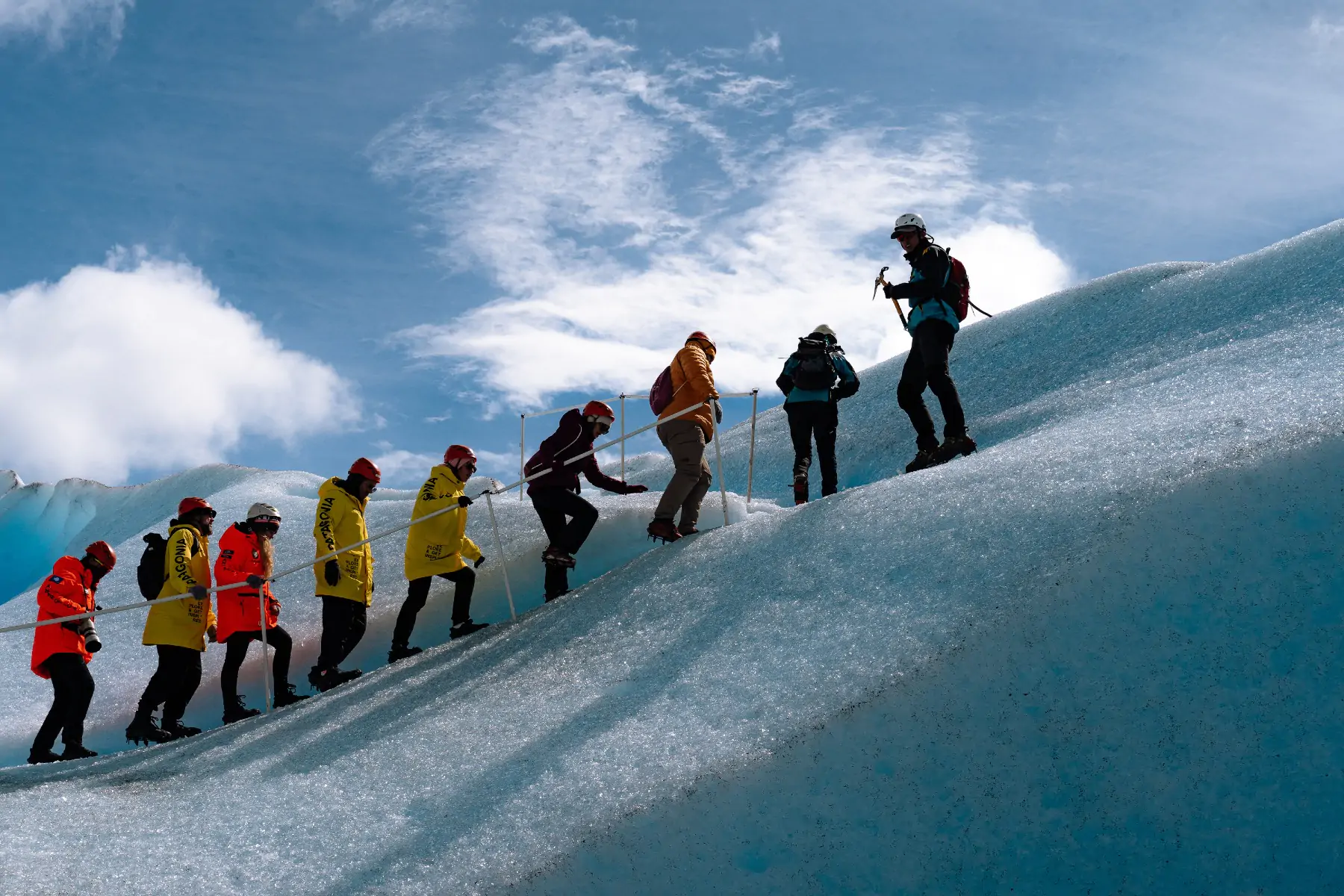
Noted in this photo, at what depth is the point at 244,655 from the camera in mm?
9203

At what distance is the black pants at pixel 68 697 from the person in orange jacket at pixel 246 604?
1.00 metres

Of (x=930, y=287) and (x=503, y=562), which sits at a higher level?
(x=930, y=287)

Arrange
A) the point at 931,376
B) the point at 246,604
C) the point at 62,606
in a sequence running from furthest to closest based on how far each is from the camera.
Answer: the point at 246,604, the point at 931,376, the point at 62,606

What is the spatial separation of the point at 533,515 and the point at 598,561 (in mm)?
1490

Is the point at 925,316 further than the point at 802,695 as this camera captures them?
Yes

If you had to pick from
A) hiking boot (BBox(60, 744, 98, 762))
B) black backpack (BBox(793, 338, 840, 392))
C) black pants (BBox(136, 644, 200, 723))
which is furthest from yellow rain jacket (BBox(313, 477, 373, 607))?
black backpack (BBox(793, 338, 840, 392))

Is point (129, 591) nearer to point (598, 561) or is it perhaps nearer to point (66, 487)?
point (598, 561)

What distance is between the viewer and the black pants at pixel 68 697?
851 centimetres

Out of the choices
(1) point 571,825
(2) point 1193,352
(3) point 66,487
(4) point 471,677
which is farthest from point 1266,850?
(3) point 66,487

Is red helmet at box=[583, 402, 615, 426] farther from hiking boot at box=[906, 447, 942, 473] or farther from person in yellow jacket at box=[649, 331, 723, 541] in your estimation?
hiking boot at box=[906, 447, 942, 473]

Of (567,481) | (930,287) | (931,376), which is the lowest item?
(567,481)

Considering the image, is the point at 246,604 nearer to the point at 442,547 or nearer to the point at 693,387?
the point at 442,547

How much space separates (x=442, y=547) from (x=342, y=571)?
795 millimetres

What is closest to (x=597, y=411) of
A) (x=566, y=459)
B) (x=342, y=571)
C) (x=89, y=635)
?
(x=566, y=459)
